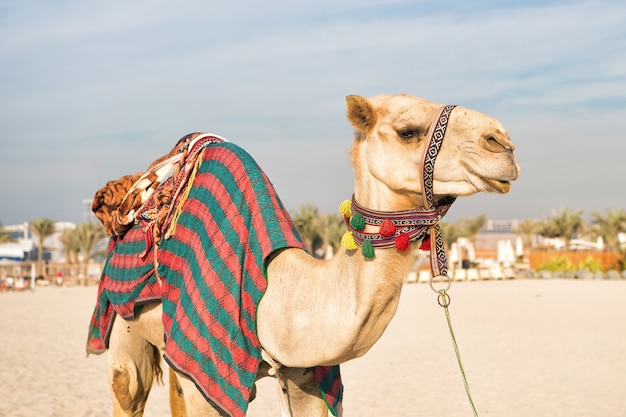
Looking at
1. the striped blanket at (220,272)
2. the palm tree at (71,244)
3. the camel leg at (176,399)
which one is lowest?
the camel leg at (176,399)

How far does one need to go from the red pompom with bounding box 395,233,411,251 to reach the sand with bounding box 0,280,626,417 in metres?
6.51

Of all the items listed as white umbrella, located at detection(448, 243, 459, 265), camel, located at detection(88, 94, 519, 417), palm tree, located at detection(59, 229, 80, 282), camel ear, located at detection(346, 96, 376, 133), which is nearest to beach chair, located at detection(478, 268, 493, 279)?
white umbrella, located at detection(448, 243, 459, 265)

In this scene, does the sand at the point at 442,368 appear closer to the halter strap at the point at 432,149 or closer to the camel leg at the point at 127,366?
the camel leg at the point at 127,366

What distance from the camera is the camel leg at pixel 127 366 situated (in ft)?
17.8

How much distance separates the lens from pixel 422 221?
3359 mm

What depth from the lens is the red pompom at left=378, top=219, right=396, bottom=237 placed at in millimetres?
3363

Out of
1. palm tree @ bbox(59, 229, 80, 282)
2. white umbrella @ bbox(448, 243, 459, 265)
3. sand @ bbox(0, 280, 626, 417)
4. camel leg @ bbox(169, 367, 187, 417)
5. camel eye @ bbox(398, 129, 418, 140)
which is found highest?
palm tree @ bbox(59, 229, 80, 282)

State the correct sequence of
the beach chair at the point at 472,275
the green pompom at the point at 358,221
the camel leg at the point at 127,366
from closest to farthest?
1. the green pompom at the point at 358,221
2. the camel leg at the point at 127,366
3. the beach chair at the point at 472,275

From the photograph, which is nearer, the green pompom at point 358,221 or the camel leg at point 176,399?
the green pompom at point 358,221

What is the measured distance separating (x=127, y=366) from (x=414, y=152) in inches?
112

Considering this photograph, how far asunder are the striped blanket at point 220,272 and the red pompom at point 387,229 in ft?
2.34

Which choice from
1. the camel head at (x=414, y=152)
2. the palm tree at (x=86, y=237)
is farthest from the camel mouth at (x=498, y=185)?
the palm tree at (x=86, y=237)

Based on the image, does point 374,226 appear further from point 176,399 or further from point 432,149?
point 176,399

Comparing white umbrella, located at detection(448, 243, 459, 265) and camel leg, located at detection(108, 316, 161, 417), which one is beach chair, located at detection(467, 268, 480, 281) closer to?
white umbrella, located at detection(448, 243, 459, 265)
